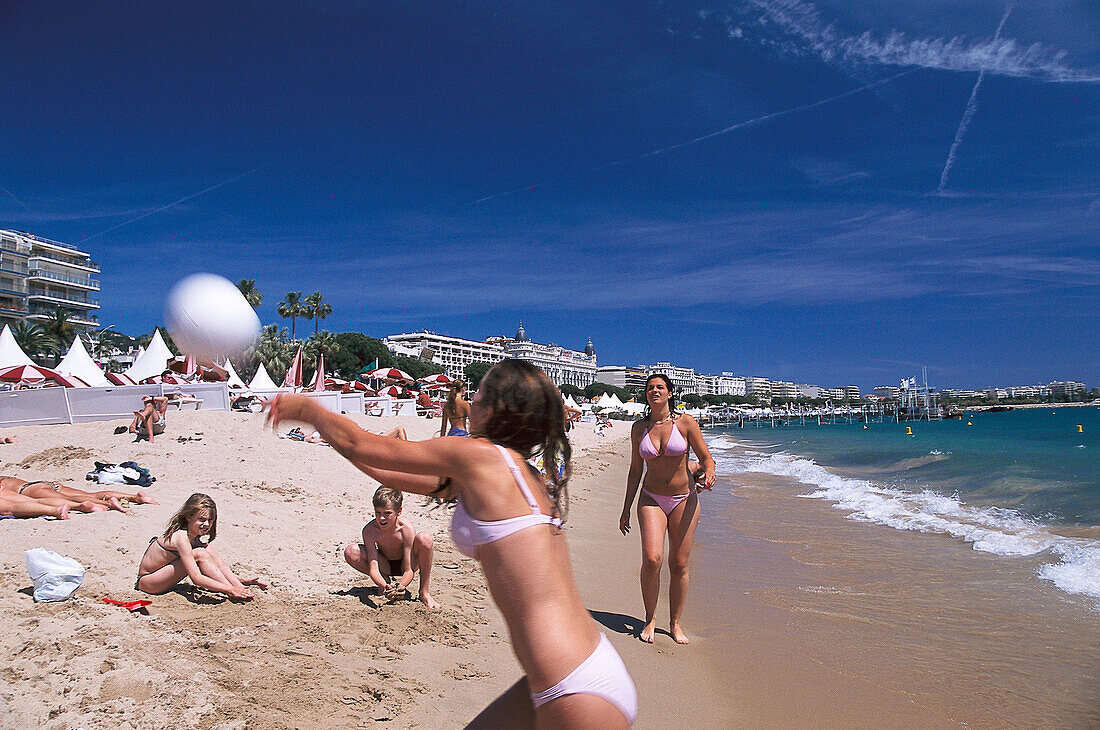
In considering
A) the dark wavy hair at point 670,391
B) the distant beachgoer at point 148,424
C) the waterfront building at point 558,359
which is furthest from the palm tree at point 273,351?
the waterfront building at point 558,359

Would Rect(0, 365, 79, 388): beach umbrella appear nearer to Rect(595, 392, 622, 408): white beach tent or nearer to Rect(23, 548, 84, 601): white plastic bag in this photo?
Rect(23, 548, 84, 601): white plastic bag

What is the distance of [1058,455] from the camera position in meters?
25.0

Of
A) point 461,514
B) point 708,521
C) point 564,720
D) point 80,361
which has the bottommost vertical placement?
point 708,521

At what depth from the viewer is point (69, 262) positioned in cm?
6266

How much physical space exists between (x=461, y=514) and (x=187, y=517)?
130 inches

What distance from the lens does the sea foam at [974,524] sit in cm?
671

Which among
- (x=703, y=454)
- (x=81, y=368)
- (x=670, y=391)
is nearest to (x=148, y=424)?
(x=670, y=391)

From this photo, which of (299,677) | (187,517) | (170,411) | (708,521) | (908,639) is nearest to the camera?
(299,677)

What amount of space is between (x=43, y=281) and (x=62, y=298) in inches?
106

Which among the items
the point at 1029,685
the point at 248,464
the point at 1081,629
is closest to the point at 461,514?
the point at 1029,685

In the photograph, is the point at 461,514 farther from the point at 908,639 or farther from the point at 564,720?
the point at 908,639

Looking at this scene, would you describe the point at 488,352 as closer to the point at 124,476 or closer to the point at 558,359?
the point at 558,359

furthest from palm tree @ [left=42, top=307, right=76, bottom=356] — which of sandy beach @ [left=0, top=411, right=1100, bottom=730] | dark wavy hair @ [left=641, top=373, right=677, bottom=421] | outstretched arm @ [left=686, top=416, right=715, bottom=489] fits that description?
outstretched arm @ [left=686, top=416, right=715, bottom=489]

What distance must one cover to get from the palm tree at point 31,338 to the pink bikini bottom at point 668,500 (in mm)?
59784
